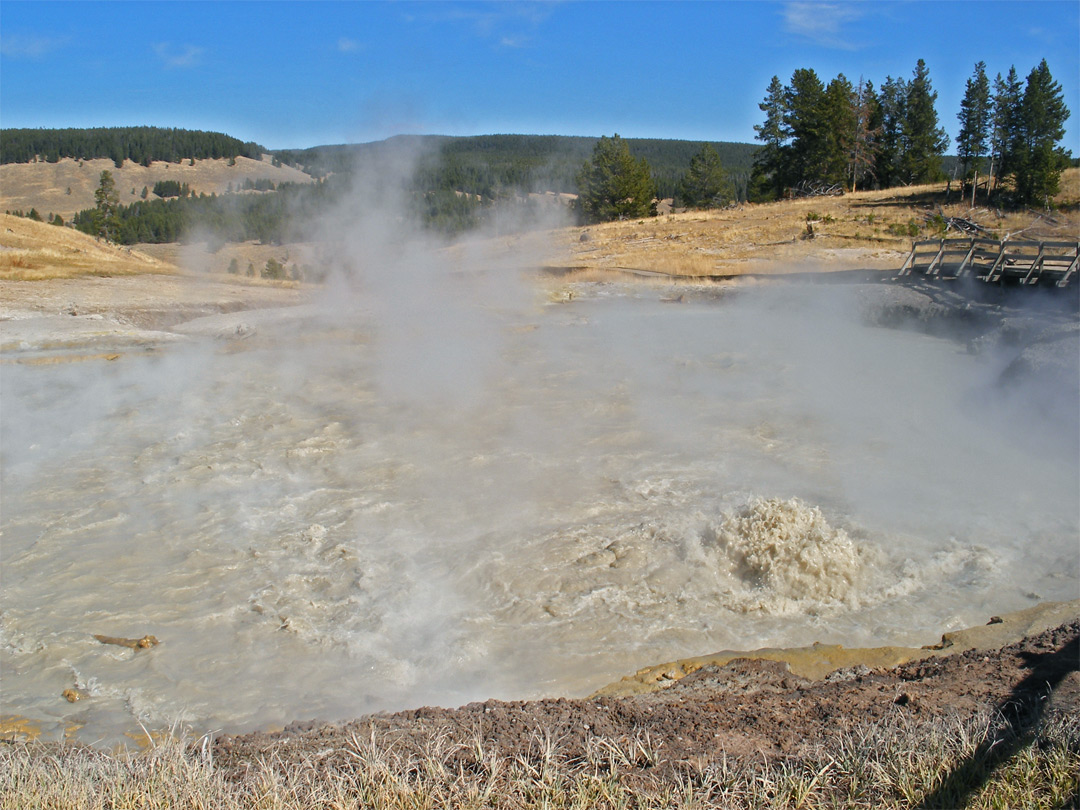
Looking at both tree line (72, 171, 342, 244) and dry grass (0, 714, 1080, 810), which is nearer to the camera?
dry grass (0, 714, 1080, 810)

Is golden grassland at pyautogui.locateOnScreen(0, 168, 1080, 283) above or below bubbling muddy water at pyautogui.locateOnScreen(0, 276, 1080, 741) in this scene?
above

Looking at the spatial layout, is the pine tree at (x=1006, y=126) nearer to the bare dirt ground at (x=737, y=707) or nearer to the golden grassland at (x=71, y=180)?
the bare dirt ground at (x=737, y=707)

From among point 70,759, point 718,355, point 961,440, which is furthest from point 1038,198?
point 70,759

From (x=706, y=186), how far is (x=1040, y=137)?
13444 millimetres

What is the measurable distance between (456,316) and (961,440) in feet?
20.8

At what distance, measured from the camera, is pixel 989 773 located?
7.27 ft

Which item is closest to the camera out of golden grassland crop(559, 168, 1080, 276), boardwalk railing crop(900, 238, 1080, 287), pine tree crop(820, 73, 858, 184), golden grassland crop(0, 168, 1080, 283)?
boardwalk railing crop(900, 238, 1080, 287)

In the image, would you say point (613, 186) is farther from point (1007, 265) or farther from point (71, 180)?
point (71, 180)

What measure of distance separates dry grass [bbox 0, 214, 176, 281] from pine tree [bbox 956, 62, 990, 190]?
93.7ft

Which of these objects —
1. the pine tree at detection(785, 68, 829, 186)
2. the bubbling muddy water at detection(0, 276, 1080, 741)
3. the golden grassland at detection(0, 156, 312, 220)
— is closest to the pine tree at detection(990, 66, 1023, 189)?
the pine tree at detection(785, 68, 829, 186)

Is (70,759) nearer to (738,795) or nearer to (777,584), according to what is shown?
(738,795)

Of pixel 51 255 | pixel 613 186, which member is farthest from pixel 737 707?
pixel 613 186

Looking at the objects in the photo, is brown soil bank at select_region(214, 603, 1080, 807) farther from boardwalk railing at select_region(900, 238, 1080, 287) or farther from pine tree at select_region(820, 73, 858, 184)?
pine tree at select_region(820, 73, 858, 184)

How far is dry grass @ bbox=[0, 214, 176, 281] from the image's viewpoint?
42.8 feet
